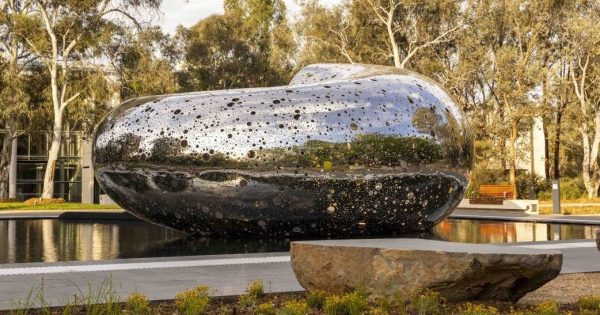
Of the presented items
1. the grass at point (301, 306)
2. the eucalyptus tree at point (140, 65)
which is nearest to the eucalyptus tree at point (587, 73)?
the eucalyptus tree at point (140, 65)

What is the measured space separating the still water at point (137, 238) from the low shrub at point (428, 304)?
19.1ft

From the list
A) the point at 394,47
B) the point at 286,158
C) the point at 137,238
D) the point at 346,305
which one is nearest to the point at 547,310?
the point at 346,305

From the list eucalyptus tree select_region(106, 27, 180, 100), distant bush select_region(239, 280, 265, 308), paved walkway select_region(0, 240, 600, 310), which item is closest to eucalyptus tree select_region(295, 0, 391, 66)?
eucalyptus tree select_region(106, 27, 180, 100)

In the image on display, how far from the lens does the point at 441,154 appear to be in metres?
12.7

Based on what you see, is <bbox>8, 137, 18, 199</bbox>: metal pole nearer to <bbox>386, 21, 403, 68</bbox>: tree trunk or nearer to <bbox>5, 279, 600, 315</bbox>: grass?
<bbox>386, 21, 403, 68</bbox>: tree trunk

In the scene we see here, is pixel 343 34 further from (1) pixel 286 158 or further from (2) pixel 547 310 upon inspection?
(2) pixel 547 310

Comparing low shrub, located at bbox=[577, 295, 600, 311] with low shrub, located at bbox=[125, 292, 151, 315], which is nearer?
low shrub, located at bbox=[125, 292, 151, 315]

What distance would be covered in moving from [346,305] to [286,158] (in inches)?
231

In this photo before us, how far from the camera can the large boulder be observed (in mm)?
6473

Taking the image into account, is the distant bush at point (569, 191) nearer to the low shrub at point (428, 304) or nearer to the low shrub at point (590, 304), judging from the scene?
the low shrub at point (590, 304)

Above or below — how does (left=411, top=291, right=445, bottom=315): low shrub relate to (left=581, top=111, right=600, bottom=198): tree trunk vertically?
below

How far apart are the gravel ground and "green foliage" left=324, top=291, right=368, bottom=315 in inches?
73.8

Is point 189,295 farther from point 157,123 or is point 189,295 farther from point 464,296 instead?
point 157,123

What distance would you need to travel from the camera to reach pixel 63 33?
126 feet
